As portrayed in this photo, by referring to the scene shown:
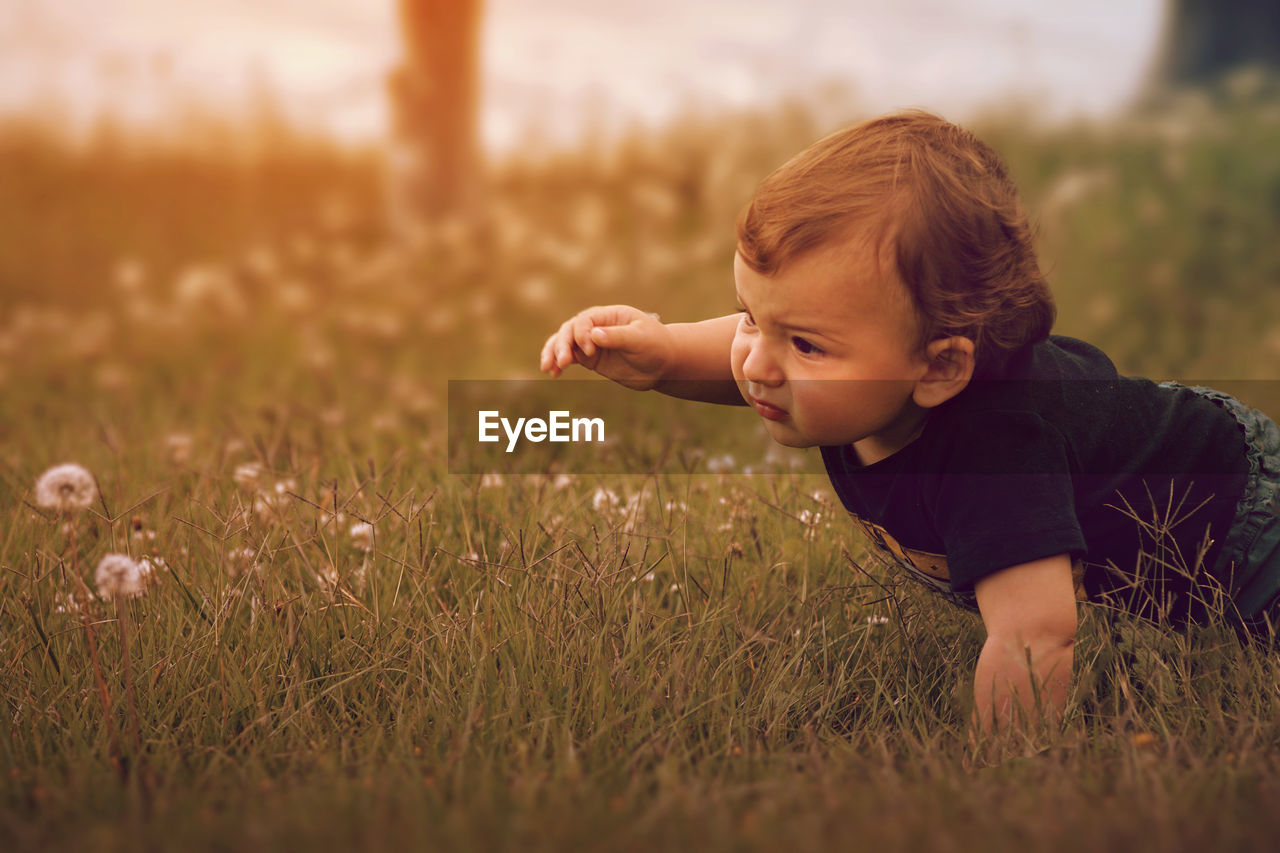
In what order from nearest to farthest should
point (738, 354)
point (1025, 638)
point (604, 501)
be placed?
point (1025, 638), point (738, 354), point (604, 501)

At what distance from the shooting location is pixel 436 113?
661 cm

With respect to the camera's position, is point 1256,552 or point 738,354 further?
point 1256,552

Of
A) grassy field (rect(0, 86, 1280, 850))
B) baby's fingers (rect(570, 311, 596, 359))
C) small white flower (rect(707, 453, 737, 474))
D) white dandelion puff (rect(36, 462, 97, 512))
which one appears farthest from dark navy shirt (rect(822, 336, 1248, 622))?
white dandelion puff (rect(36, 462, 97, 512))

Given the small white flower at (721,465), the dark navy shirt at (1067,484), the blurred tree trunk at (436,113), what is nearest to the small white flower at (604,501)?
the small white flower at (721,465)

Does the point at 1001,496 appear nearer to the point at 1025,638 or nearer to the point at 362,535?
the point at 1025,638

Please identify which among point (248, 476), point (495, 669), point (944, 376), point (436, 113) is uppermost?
point (436, 113)

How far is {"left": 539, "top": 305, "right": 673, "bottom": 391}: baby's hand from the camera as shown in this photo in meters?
2.12

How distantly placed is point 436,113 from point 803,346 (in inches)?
205

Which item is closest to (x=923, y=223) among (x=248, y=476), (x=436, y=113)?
(x=248, y=476)

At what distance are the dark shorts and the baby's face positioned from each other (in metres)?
0.75

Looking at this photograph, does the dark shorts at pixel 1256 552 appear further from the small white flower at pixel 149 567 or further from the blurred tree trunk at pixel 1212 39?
the blurred tree trunk at pixel 1212 39

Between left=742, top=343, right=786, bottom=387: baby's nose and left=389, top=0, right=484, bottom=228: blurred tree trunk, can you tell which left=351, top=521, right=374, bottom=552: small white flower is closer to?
left=742, top=343, right=786, bottom=387: baby's nose

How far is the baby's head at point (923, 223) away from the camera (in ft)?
6.02

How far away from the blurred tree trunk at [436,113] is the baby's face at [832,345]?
4.98 m
